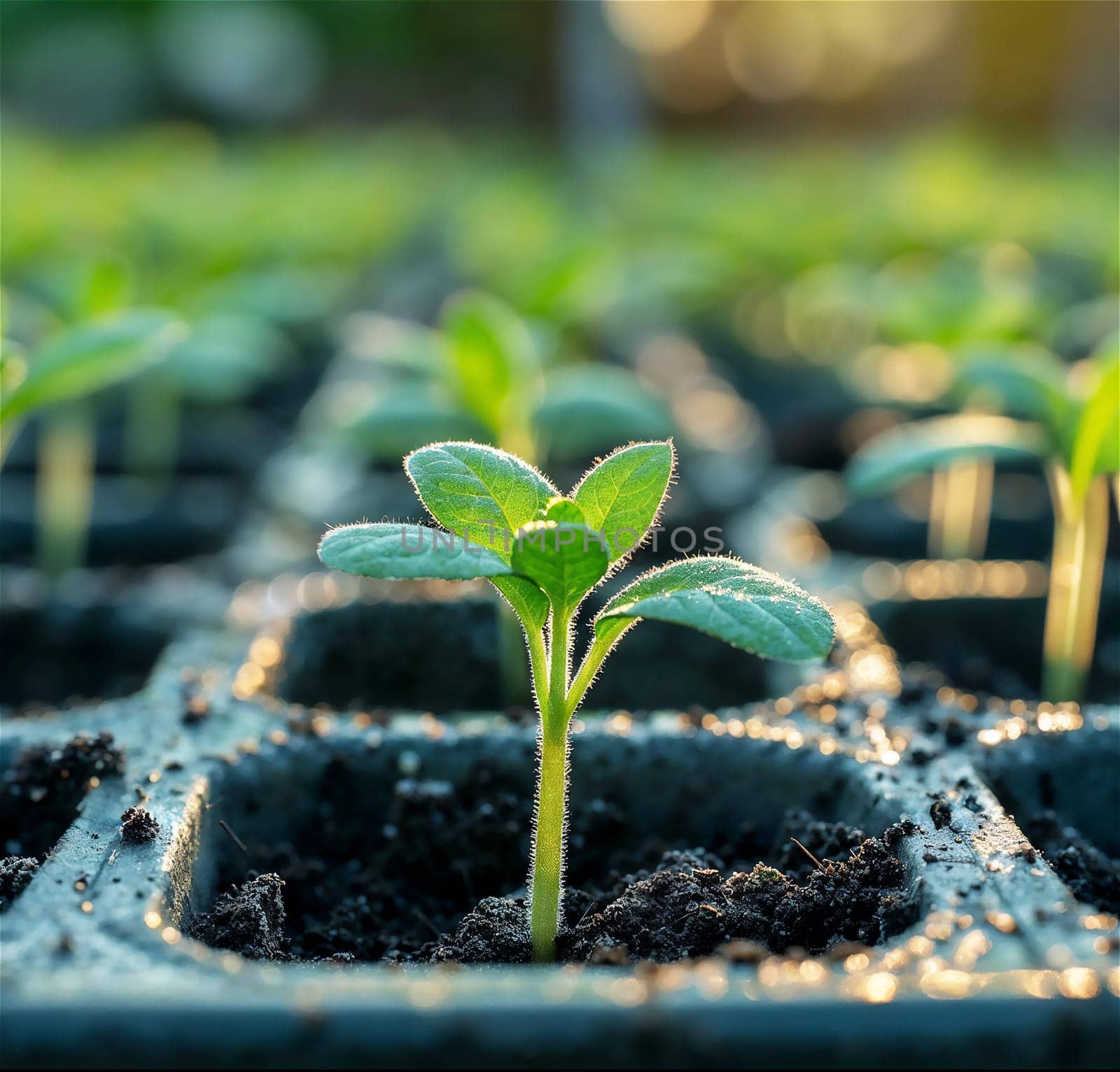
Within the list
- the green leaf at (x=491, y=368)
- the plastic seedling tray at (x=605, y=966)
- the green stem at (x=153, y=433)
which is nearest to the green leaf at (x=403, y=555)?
the plastic seedling tray at (x=605, y=966)

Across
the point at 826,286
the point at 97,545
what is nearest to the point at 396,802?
the point at 97,545

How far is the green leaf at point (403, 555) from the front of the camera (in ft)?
2.41

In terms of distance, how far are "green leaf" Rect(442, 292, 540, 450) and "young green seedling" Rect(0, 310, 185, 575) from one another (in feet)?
1.12

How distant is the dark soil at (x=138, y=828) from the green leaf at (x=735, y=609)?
366 millimetres

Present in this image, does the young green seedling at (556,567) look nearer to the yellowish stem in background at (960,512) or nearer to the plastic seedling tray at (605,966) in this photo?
the plastic seedling tray at (605,966)

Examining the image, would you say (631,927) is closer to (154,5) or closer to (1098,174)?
(1098,174)

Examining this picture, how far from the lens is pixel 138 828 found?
2.97ft

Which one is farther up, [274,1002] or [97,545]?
[97,545]

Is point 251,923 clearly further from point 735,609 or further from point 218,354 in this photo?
point 218,354

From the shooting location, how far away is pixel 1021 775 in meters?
1.10

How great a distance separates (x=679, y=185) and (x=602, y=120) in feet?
11.2

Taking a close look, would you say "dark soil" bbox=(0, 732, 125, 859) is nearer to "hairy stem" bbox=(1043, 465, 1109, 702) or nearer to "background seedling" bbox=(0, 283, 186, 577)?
"background seedling" bbox=(0, 283, 186, 577)

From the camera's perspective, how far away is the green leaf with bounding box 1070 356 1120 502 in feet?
3.85

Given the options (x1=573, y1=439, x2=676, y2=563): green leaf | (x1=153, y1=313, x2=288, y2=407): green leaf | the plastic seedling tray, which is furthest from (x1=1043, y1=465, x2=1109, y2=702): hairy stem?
(x1=153, y1=313, x2=288, y2=407): green leaf
